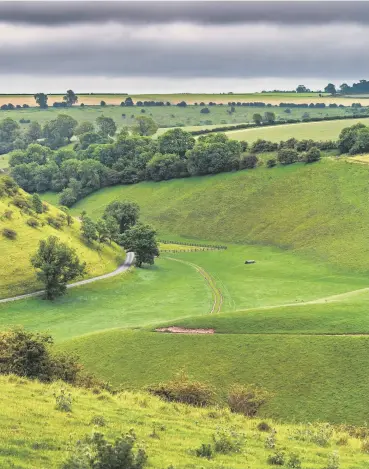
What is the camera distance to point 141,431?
28750mm

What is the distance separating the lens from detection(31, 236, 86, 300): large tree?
88188mm

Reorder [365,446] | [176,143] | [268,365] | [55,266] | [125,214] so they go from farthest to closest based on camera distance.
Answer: [176,143], [125,214], [55,266], [268,365], [365,446]

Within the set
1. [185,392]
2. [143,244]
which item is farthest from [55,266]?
[185,392]

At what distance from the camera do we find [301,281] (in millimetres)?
100438

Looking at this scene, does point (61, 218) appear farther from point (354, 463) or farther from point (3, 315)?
point (354, 463)

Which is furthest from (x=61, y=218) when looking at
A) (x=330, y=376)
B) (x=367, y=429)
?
(x=367, y=429)

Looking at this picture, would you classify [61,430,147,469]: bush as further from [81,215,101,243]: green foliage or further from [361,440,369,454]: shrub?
[81,215,101,243]: green foliage

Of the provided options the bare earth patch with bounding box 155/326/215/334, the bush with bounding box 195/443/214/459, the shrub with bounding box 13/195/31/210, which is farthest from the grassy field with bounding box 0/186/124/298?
the bush with bounding box 195/443/214/459

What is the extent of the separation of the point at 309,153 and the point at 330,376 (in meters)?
117

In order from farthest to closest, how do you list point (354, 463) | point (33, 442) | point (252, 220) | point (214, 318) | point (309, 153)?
point (309, 153)
point (252, 220)
point (214, 318)
point (354, 463)
point (33, 442)

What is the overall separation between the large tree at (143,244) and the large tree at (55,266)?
22.2 m

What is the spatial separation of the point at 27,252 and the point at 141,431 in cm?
7254

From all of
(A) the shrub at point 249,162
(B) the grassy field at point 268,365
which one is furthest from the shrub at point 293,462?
(A) the shrub at point 249,162

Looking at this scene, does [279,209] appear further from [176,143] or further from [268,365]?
[268,365]
